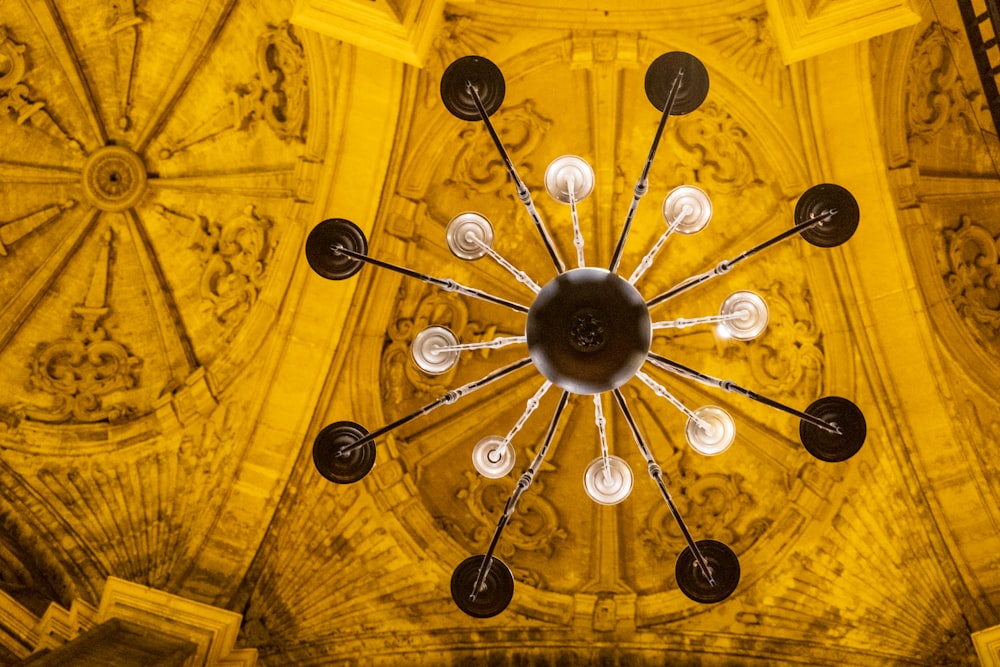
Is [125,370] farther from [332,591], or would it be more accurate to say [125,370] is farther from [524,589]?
[524,589]

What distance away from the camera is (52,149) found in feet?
31.3

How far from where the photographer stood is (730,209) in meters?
9.57

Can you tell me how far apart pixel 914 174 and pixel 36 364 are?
29.0ft

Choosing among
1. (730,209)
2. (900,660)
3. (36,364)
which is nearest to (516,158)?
(730,209)

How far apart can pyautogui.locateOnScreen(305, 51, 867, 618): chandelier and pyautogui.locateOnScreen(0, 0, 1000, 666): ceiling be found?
2.83 metres

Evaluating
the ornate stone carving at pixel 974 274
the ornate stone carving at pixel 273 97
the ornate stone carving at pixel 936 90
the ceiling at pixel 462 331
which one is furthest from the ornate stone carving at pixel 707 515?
the ornate stone carving at pixel 273 97

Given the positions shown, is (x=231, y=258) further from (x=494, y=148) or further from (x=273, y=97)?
(x=494, y=148)

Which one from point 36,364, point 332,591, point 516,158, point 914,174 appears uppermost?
point 516,158

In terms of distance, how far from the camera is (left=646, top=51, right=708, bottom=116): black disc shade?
226 inches

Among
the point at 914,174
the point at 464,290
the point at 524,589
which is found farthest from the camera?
the point at 524,589

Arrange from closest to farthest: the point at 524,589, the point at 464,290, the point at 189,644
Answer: the point at 464,290, the point at 189,644, the point at 524,589

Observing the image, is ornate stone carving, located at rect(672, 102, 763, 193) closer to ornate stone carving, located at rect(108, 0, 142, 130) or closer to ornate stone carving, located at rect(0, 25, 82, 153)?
ornate stone carving, located at rect(108, 0, 142, 130)

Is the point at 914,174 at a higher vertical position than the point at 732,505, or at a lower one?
higher

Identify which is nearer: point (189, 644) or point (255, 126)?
point (189, 644)
